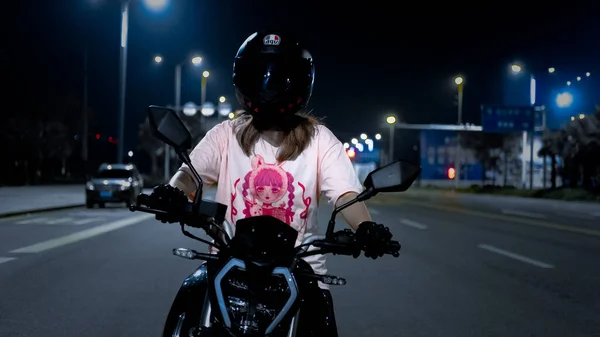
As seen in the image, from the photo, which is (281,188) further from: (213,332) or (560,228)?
(560,228)

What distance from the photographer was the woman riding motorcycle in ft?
10.8

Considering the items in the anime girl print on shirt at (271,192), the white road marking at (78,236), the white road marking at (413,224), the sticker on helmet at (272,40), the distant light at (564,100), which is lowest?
the white road marking at (78,236)

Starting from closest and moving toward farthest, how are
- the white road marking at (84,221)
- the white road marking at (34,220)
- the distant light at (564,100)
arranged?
the white road marking at (34,220) < the white road marking at (84,221) < the distant light at (564,100)

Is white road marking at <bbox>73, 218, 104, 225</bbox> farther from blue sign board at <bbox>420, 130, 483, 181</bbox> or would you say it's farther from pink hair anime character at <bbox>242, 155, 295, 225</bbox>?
blue sign board at <bbox>420, 130, 483, 181</bbox>

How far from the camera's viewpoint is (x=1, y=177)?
56812 millimetres

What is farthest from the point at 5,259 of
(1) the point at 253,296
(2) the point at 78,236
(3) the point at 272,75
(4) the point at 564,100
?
(4) the point at 564,100

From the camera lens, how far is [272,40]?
10.9 ft

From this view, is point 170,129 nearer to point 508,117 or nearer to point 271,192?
point 271,192

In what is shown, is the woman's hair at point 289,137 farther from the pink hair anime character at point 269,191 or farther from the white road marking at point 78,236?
the white road marking at point 78,236

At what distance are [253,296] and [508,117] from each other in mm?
49786

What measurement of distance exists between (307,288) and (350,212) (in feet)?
1.90

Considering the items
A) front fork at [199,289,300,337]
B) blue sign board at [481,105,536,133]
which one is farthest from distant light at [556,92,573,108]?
front fork at [199,289,300,337]

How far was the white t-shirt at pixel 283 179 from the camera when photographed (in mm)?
3312

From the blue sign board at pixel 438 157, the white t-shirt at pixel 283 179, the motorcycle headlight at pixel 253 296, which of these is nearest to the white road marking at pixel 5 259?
the white t-shirt at pixel 283 179
